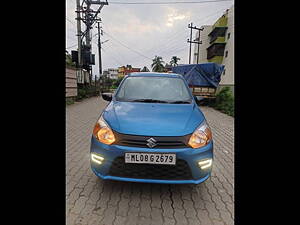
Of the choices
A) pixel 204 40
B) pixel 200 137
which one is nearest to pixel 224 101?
pixel 200 137

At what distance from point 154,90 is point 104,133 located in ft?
4.37

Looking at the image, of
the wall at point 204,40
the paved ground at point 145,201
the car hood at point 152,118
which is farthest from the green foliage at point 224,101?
the wall at point 204,40

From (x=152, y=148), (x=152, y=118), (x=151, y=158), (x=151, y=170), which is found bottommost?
(x=151, y=170)

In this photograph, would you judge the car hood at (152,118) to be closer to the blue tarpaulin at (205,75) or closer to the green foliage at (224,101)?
the green foliage at (224,101)

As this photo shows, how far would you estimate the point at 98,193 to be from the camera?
2.34m

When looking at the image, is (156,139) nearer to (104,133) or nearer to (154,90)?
(104,133)

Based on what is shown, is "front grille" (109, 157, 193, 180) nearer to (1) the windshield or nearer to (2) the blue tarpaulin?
(1) the windshield

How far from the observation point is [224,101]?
33.8 ft

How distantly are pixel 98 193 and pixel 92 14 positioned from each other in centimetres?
1727

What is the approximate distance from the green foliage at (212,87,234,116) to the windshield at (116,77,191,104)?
650 centimetres

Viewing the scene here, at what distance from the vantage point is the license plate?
199 cm

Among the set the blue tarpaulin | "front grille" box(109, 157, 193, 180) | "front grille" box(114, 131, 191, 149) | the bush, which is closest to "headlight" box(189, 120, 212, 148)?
"front grille" box(114, 131, 191, 149)
